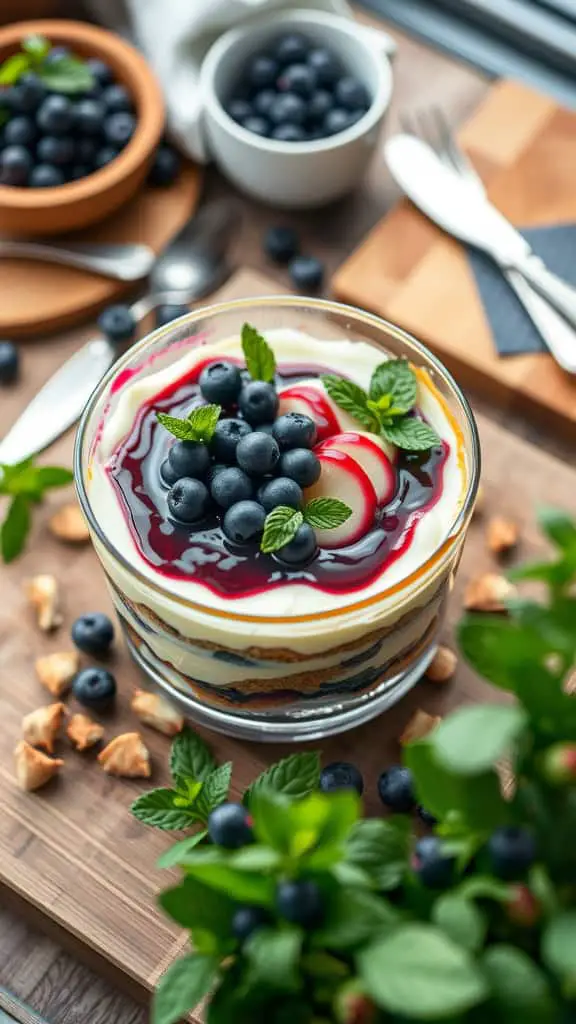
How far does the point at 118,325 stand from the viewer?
1859 millimetres

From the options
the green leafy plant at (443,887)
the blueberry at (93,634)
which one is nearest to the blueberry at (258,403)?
the blueberry at (93,634)

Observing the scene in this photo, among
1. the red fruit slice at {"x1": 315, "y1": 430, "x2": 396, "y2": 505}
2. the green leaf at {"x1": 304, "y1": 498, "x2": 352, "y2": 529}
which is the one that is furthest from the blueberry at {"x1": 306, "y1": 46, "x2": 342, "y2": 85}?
the green leaf at {"x1": 304, "y1": 498, "x2": 352, "y2": 529}

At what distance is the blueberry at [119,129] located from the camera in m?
2.00

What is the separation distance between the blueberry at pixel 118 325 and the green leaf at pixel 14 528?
357 millimetres

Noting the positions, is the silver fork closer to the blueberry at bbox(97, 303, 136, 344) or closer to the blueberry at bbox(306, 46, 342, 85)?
the blueberry at bbox(306, 46, 342, 85)

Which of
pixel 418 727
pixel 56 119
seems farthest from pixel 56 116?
pixel 418 727

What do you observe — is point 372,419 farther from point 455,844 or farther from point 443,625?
point 455,844

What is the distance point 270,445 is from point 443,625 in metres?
0.43

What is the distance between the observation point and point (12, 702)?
1.53 metres

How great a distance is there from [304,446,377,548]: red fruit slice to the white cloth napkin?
96cm

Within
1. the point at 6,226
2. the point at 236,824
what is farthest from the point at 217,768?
the point at 6,226

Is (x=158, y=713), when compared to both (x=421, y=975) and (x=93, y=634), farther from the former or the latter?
(x=421, y=975)

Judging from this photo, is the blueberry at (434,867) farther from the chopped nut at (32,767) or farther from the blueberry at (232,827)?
the chopped nut at (32,767)

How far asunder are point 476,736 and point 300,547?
466mm
